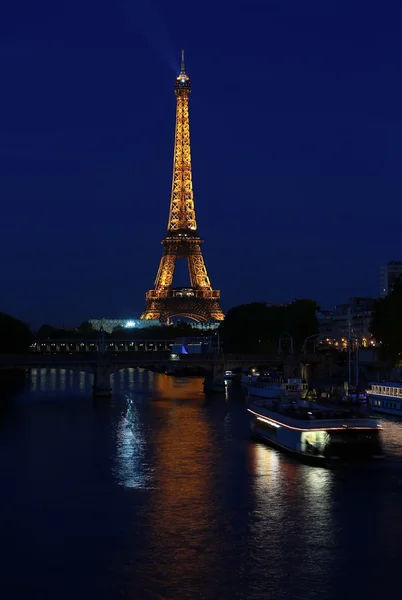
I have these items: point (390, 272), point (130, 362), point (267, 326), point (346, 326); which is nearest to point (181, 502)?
point (130, 362)

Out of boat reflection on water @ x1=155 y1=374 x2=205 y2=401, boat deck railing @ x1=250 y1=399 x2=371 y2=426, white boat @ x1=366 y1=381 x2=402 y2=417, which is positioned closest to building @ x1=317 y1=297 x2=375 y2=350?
boat reflection on water @ x1=155 y1=374 x2=205 y2=401

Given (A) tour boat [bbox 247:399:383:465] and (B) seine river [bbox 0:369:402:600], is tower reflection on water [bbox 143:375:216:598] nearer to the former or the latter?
(B) seine river [bbox 0:369:402:600]

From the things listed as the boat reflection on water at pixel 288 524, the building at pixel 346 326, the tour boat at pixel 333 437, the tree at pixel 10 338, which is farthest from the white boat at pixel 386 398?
the building at pixel 346 326

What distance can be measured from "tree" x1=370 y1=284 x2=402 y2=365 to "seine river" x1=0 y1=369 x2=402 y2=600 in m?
31.0

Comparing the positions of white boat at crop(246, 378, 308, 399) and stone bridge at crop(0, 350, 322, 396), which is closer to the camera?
white boat at crop(246, 378, 308, 399)

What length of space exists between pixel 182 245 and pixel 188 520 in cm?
10704

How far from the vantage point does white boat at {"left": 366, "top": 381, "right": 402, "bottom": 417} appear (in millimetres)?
53250

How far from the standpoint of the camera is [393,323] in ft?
243

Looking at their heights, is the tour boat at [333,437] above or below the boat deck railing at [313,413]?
below

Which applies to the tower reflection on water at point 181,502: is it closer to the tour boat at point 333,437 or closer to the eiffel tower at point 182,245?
the tour boat at point 333,437

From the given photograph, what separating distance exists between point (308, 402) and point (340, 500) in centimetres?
1490

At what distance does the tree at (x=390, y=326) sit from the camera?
73938 millimetres

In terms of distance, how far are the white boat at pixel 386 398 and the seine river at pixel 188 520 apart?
Answer: 31.4 ft

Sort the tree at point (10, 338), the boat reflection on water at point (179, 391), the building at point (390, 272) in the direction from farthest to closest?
the building at point (390, 272) < the tree at point (10, 338) < the boat reflection on water at point (179, 391)
